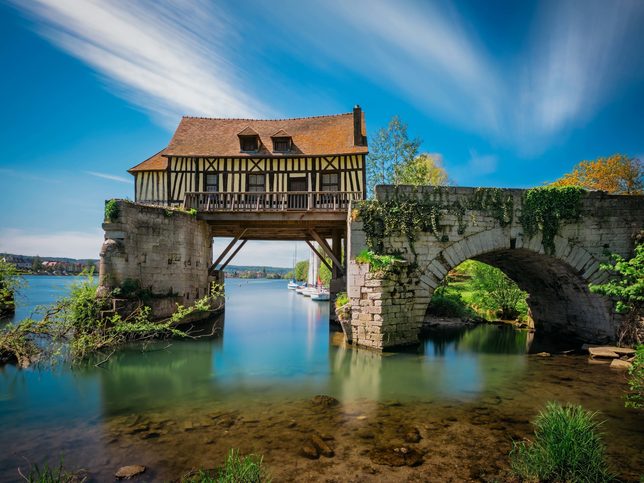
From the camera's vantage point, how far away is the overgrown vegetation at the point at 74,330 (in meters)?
8.66

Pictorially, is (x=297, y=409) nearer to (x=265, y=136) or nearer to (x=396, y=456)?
(x=396, y=456)

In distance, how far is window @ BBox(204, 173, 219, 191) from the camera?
15.9 meters

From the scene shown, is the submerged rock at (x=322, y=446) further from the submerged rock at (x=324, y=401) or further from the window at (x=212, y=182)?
the window at (x=212, y=182)

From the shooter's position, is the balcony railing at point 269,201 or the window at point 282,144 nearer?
the balcony railing at point 269,201

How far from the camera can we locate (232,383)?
7.70m

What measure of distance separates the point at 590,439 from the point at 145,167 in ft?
57.4

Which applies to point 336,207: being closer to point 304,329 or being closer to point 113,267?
point 304,329

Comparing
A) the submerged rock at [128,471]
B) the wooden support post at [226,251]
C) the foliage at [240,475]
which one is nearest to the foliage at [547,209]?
the foliage at [240,475]

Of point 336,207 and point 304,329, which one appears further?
point 304,329

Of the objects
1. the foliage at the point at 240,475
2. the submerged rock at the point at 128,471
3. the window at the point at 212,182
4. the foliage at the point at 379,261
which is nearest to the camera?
the foliage at the point at 240,475

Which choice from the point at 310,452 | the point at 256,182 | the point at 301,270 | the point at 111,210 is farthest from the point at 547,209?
the point at 301,270

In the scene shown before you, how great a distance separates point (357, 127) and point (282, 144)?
3469 mm

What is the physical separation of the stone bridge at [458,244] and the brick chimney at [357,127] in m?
6.26

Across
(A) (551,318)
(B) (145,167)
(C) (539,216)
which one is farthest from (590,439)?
(B) (145,167)
